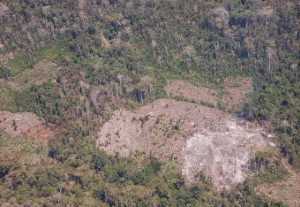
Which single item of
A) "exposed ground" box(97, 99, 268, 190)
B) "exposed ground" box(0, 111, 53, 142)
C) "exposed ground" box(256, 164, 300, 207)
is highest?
"exposed ground" box(0, 111, 53, 142)

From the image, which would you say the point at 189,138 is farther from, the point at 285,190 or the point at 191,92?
the point at 285,190

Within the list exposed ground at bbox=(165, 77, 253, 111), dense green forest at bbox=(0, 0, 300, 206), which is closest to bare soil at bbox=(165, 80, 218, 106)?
exposed ground at bbox=(165, 77, 253, 111)

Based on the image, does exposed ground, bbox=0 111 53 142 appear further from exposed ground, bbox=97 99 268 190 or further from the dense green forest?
exposed ground, bbox=97 99 268 190

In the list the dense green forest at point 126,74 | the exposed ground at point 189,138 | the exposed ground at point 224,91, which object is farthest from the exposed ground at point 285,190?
the exposed ground at point 224,91

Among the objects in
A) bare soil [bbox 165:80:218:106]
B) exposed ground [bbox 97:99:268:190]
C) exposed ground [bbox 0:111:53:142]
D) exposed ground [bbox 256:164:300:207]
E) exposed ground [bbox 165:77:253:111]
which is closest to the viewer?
exposed ground [bbox 256:164:300:207]

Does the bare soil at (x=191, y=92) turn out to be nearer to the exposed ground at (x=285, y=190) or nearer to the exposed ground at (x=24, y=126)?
the exposed ground at (x=285, y=190)

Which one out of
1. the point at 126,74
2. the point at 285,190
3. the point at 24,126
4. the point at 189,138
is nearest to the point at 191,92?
the point at 126,74

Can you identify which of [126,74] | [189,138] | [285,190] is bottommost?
[285,190]
